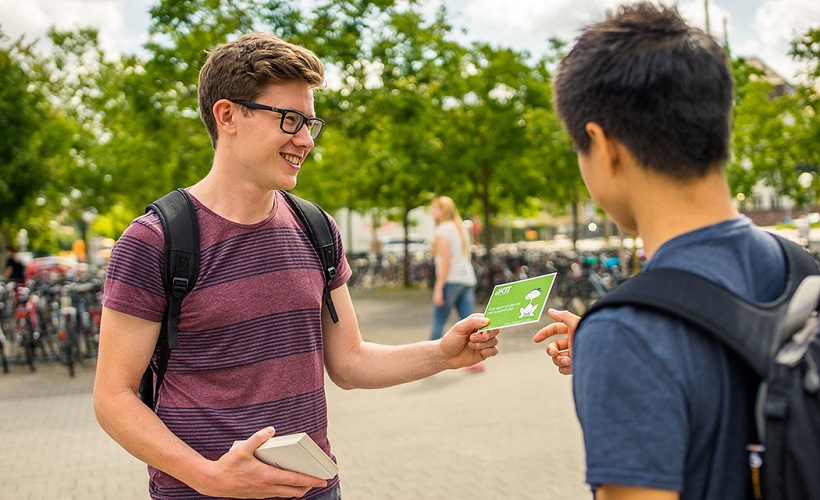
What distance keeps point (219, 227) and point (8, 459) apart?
5657 millimetres

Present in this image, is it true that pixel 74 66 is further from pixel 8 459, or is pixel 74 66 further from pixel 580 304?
pixel 8 459

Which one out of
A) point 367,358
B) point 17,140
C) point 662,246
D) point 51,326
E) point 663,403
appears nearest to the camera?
point 663,403

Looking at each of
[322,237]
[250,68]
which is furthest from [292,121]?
[322,237]

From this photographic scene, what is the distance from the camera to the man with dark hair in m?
1.12

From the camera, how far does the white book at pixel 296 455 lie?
1.61 metres

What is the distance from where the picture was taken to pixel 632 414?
1.12 m

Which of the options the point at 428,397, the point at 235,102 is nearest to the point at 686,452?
the point at 235,102

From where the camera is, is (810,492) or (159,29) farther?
(159,29)

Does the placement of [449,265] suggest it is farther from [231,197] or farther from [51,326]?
[231,197]

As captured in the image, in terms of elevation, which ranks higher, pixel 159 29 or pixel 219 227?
pixel 159 29

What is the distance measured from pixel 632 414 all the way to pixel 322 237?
1307mm

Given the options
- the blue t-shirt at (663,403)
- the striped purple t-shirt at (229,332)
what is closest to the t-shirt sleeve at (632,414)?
the blue t-shirt at (663,403)

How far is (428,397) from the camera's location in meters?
8.31

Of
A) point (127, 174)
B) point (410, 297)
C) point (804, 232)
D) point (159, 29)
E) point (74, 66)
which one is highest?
point (74, 66)
